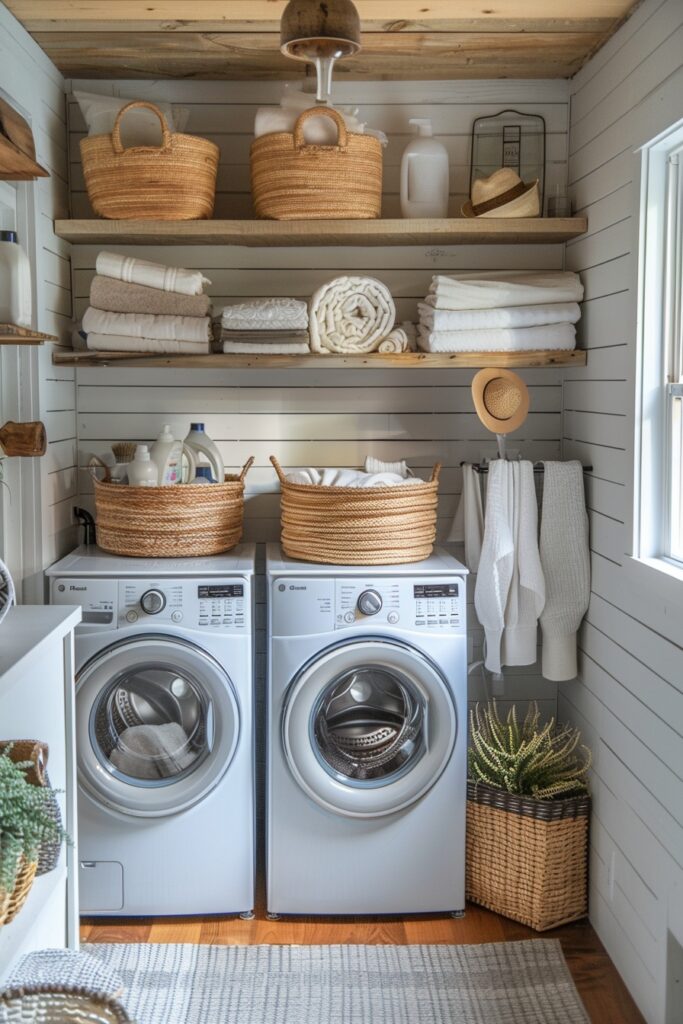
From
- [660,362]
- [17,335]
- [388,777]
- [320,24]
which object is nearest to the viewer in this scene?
[320,24]

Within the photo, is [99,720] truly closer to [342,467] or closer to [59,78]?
[342,467]

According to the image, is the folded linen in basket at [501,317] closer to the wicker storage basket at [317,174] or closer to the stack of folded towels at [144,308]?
the wicker storage basket at [317,174]

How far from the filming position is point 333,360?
3.24m

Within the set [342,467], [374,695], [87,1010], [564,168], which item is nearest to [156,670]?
[374,695]

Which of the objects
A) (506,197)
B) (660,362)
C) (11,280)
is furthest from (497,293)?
(11,280)

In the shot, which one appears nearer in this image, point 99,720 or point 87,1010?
point 87,1010

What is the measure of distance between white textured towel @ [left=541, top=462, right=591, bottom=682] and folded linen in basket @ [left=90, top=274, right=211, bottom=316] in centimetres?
115

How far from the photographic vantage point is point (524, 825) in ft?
10.3

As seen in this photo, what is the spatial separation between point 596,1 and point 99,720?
7.56 feet

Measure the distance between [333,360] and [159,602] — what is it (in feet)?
2.84

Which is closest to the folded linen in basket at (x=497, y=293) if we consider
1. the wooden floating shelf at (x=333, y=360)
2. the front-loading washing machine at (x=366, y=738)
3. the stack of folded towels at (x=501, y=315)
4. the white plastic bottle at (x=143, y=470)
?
the stack of folded towels at (x=501, y=315)

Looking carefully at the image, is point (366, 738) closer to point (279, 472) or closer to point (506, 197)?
point (279, 472)

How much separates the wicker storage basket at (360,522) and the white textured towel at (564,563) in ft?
1.16

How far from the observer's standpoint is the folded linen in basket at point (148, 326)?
10.6 feet
